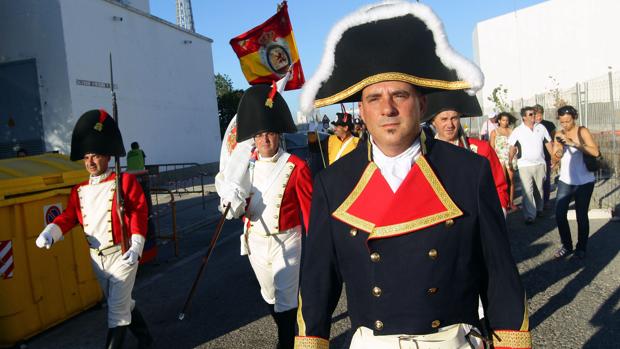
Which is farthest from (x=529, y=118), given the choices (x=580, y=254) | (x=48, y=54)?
(x=48, y=54)

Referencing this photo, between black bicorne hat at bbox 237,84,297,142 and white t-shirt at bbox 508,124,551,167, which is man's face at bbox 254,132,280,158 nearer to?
black bicorne hat at bbox 237,84,297,142

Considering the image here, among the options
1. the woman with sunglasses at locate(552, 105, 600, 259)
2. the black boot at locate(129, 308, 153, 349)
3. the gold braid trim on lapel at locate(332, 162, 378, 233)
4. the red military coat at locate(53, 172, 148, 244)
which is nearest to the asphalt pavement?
Result: the black boot at locate(129, 308, 153, 349)

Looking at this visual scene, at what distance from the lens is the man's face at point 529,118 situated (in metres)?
8.56

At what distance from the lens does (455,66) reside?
1905 mm

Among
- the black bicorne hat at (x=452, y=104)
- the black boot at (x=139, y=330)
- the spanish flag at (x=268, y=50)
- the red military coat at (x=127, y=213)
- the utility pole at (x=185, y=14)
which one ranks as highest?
the utility pole at (x=185, y=14)

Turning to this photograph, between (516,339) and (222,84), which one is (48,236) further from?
(222,84)

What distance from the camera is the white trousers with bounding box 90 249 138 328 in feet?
13.6

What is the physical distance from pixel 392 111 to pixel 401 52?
0.23 metres

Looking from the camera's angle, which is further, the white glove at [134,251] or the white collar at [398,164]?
the white glove at [134,251]

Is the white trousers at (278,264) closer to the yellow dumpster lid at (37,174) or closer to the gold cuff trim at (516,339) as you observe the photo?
the gold cuff trim at (516,339)

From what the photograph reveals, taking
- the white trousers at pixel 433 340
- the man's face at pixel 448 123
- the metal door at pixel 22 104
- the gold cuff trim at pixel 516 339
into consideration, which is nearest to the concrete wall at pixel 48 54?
the metal door at pixel 22 104

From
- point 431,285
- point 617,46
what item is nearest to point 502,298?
point 431,285

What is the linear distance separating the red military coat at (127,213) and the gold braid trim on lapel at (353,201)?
8.72ft

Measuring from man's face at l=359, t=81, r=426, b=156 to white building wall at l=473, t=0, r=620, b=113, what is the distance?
37.7 m
